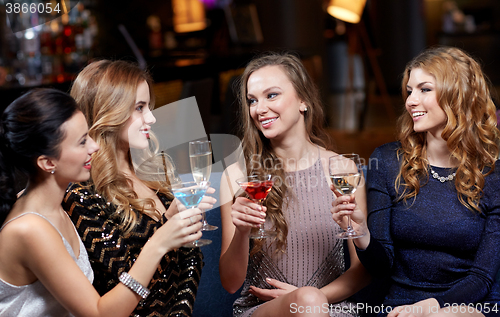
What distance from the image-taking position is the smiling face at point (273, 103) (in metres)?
2.08

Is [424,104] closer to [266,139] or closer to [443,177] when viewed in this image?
[443,177]

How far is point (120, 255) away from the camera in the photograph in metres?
1.70

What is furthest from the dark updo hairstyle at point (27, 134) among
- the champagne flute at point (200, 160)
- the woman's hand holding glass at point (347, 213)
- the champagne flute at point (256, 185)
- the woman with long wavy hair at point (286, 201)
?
the woman's hand holding glass at point (347, 213)

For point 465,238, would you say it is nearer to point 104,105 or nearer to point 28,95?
point 104,105

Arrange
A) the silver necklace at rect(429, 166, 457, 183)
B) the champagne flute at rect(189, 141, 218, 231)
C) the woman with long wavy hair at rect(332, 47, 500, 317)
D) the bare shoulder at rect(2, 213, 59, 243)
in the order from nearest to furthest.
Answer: the bare shoulder at rect(2, 213, 59, 243)
the champagne flute at rect(189, 141, 218, 231)
the woman with long wavy hair at rect(332, 47, 500, 317)
the silver necklace at rect(429, 166, 457, 183)

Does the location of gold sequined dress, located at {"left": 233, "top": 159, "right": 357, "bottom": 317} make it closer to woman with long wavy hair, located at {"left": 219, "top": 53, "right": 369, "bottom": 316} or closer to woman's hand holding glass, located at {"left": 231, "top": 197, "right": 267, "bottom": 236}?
woman with long wavy hair, located at {"left": 219, "top": 53, "right": 369, "bottom": 316}

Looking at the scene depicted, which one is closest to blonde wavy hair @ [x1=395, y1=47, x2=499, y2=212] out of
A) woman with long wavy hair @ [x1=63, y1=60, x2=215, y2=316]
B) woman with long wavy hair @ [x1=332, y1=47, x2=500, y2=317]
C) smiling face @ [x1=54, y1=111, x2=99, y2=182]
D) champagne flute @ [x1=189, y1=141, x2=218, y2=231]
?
woman with long wavy hair @ [x1=332, y1=47, x2=500, y2=317]

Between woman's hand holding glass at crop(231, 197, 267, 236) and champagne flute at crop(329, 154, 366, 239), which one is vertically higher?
champagne flute at crop(329, 154, 366, 239)

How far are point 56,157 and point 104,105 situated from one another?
41cm

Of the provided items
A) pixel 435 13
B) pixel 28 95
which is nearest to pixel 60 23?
pixel 28 95

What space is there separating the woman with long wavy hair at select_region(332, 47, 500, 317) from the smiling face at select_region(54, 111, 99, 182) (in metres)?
1.00

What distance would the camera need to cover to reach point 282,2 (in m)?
8.02

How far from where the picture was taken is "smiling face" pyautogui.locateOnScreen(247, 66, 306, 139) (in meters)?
2.08

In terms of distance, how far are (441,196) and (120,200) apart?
4.09 feet
